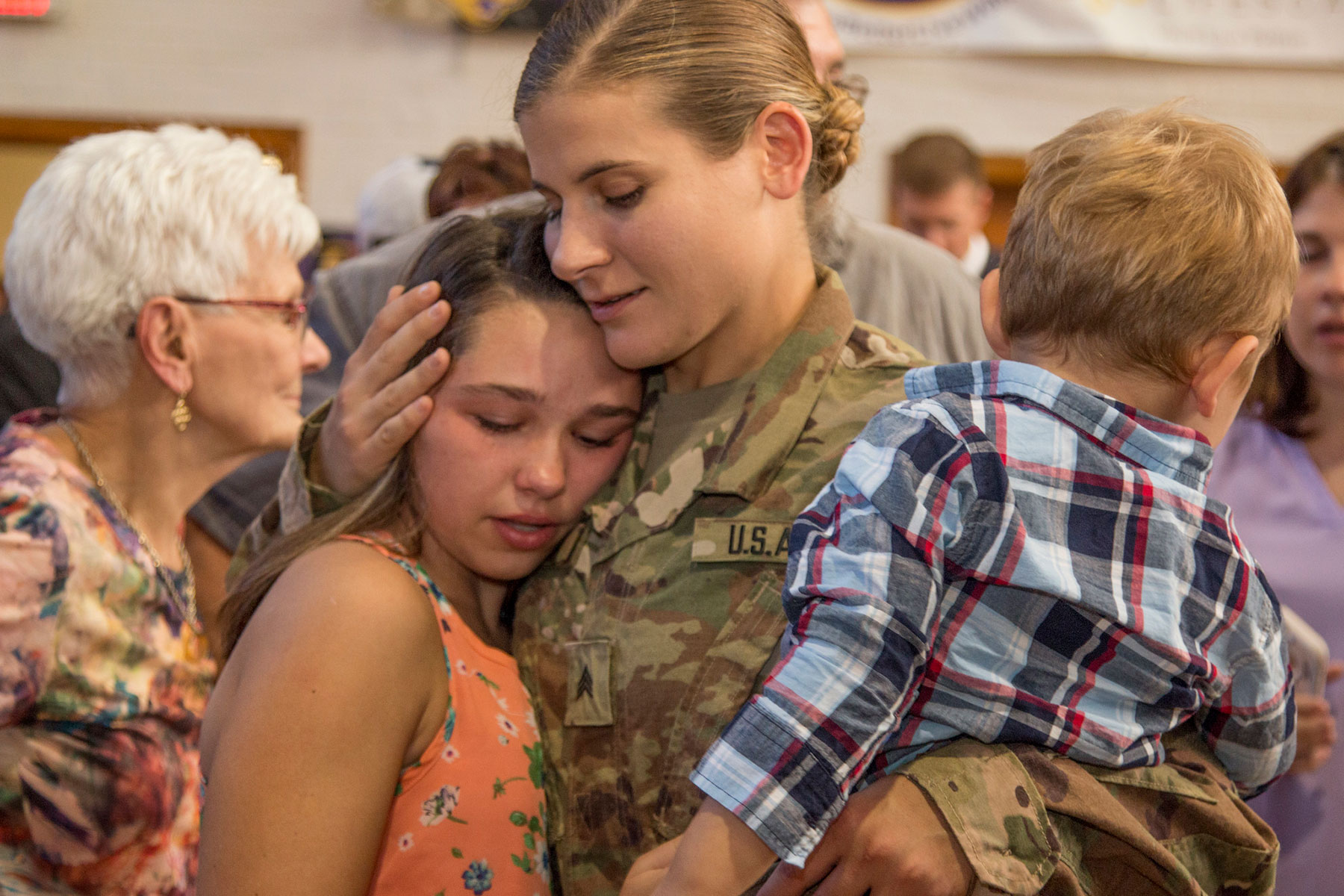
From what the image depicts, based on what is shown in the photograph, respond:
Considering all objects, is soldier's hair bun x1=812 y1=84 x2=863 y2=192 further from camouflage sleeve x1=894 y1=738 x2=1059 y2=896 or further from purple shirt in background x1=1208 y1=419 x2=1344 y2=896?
purple shirt in background x1=1208 y1=419 x2=1344 y2=896

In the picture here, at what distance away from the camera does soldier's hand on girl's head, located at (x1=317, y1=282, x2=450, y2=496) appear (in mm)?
1484

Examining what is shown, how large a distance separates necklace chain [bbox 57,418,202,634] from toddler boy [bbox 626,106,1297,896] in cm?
113

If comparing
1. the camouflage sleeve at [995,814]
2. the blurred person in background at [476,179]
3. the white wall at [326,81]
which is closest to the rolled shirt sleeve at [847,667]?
the camouflage sleeve at [995,814]

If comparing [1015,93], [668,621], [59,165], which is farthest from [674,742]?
[1015,93]

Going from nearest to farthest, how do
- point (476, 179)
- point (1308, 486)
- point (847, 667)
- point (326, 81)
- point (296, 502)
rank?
point (847, 667), point (296, 502), point (1308, 486), point (476, 179), point (326, 81)

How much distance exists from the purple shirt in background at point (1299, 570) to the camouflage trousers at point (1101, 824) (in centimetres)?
68

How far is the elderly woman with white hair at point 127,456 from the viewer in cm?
168

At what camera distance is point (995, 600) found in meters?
1.07

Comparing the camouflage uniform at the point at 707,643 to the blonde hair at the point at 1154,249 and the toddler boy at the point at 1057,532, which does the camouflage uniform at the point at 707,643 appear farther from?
the blonde hair at the point at 1154,249

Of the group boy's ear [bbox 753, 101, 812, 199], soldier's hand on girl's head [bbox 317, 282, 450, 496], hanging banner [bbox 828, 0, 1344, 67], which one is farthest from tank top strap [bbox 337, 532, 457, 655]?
hanging banner [bbox 828, 0, 1344, 67]

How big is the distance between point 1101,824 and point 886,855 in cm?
22

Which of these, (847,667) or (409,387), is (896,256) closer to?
(409,387)

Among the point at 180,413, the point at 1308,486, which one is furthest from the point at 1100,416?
the point at 180,413

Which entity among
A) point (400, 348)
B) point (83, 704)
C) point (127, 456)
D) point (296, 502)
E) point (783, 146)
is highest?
point (783, 146)
